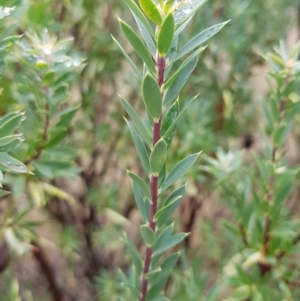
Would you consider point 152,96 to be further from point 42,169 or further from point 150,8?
point 42,169

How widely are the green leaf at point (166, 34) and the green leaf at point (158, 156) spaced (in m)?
0.05

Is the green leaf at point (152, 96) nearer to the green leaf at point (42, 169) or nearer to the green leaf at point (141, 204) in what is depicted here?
the green leaf at point (141, 204)

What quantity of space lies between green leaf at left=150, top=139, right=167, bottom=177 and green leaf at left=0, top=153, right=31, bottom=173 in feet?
0.27

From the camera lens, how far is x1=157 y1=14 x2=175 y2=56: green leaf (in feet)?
0.77

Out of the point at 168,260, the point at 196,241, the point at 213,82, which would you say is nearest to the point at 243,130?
the point at 213,82

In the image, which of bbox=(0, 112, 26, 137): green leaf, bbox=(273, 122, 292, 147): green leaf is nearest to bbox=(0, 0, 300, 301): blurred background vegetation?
bbox=(273, 122, 292, 147): green leaf

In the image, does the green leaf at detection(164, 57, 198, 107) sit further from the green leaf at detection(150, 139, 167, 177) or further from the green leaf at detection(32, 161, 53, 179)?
the green leaf at detection(32, 161, 53, 179)

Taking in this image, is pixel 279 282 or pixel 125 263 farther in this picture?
pixel 125 263

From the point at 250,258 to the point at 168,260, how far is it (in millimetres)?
126

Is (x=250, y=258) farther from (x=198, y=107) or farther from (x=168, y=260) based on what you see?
(x=198, y=107)

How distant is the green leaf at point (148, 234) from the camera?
11.4 inches

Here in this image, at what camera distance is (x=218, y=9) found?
71cm

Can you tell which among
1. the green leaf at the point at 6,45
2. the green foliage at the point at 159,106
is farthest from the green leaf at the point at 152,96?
the green leaf at the point at 6,45

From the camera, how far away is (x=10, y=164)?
0.95 ft
